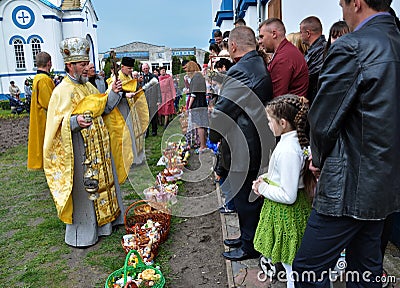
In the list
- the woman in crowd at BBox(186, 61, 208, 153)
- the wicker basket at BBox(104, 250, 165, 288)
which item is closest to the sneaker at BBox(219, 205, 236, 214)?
the wicker basket at BBox(104, 250, 165, 288)

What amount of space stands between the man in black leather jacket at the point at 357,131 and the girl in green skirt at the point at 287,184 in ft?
1.58

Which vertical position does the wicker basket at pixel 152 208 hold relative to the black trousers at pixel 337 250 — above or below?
below

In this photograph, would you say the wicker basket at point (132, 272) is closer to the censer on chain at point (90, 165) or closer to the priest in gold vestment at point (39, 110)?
the censer on chain at point (90, 165)

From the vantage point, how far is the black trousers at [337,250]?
1.83m

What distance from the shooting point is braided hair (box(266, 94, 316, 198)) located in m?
2.41

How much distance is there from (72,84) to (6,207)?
8.61ft

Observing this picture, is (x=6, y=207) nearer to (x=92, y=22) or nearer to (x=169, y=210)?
(x=169, y=210)

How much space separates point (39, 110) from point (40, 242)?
1.97 metres

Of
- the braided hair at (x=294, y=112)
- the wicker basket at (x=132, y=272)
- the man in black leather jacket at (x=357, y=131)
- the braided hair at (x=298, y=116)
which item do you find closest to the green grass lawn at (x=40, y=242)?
the wicker basket at (x=132, y=272)

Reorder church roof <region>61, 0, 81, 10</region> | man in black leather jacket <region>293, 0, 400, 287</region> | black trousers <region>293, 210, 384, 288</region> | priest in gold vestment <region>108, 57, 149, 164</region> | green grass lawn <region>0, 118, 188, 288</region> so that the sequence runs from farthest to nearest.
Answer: church roof <region>61, 0, 81, 10</region> < priest in gold vestment <region>108, 57, 149, 164</region> < green grass lawn <region>0, 118, 188, 288</region> < black trousers <region>293, 210, 384, 288</region> < man in black leather jacket <region>293, 0, 400, 287</region>

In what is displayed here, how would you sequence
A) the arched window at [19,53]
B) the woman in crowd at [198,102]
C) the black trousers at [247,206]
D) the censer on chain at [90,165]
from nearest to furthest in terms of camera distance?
the black trousers at [247,206] → the censer on chain at [90,165] → the woman in crowd at [198,102] → the arched window at [19,53]

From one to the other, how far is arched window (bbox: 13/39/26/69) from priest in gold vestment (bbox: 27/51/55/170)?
80.1 feet

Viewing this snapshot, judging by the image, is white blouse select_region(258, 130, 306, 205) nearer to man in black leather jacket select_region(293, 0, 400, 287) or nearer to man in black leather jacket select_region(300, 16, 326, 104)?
man in black leather jacket select_region(293, 0, 400, 287)

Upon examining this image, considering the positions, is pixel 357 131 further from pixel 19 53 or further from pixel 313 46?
pixel 19 53
